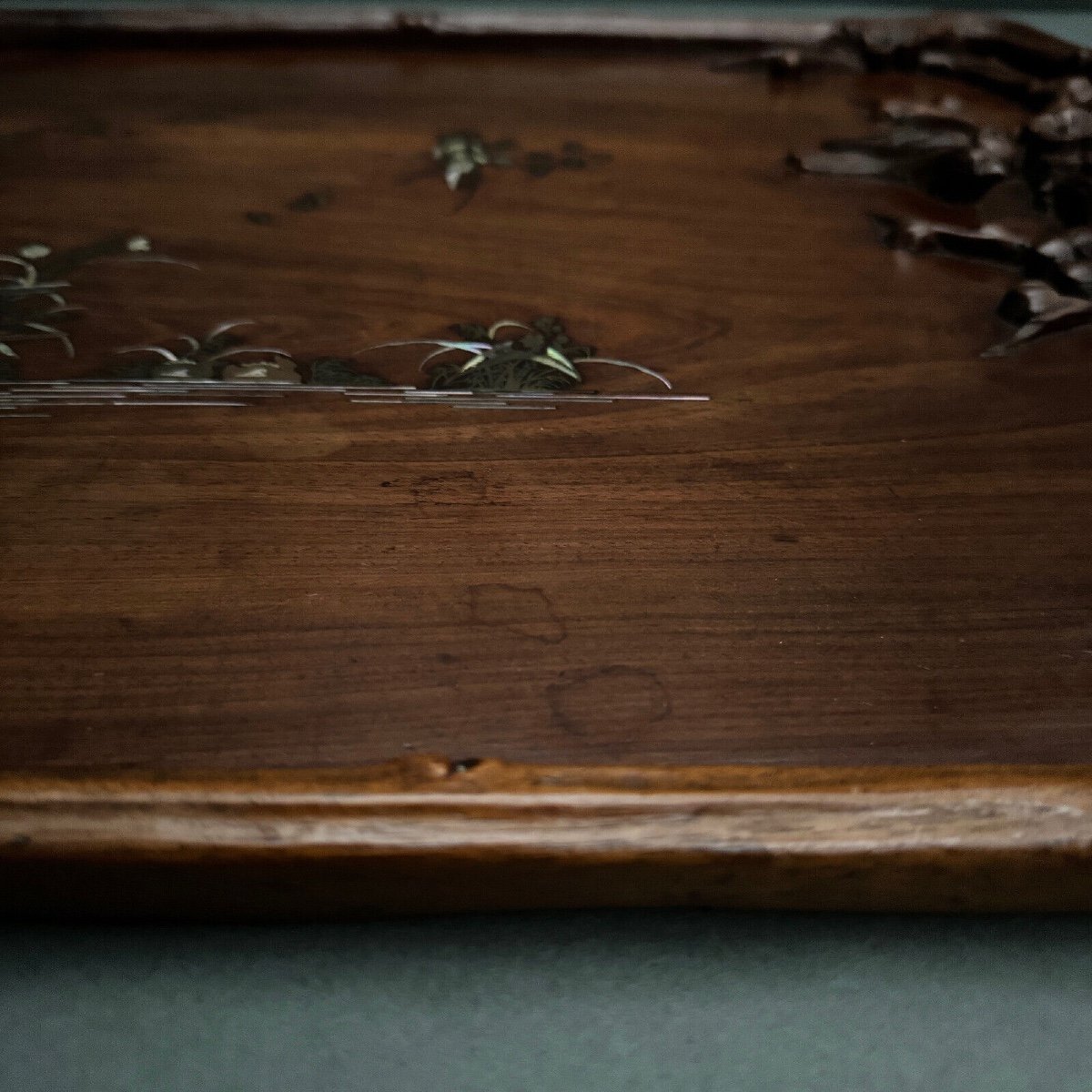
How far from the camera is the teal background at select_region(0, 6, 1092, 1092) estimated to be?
57 cm

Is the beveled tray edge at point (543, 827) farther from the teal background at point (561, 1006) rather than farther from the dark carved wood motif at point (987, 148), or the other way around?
the dark carved wood motif at point (987, 148)

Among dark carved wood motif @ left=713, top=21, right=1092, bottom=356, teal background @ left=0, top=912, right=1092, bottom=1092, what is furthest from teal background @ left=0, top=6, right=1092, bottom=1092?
dark carved wood motif @ left=713, top=21, right=1092, bottom=356

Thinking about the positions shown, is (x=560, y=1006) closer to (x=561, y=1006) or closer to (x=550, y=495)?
(x=561, y=1006)

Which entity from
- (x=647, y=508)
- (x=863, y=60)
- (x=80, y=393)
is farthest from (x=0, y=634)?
(x=863, y=60)

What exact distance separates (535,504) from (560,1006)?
243mm

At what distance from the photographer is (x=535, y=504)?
0.66 meters

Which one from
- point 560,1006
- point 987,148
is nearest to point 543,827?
point 560,1006

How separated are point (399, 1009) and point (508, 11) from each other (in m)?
0.86

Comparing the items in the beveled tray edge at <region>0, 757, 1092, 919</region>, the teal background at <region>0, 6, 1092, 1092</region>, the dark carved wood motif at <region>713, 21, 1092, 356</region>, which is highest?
the dark carved wood motif at <region>713, 21, 1092, 356</region>

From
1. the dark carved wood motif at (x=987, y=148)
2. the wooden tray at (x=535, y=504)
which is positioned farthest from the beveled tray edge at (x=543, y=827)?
the dark carved wood motif at (x=987, y=148)

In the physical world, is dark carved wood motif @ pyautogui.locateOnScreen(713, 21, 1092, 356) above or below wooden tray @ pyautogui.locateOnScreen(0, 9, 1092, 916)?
above

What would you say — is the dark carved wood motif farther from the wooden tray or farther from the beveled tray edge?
the beveled tray edge

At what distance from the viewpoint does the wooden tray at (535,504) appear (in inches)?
20.3

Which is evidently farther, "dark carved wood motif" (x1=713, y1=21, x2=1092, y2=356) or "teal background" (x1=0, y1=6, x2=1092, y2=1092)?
"dark carved wood motif" (x1=713, y1=21, x2=1092, y2=356)
